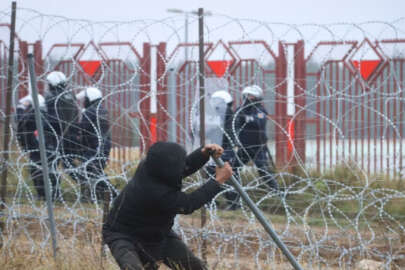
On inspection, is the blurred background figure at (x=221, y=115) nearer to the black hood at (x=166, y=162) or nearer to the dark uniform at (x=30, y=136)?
the dark uniform at (x=30, y=136)

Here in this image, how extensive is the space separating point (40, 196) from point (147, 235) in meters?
4.46

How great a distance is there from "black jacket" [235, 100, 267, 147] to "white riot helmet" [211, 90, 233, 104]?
223 millimetres

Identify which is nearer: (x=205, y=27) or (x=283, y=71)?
(x=205, y=27)

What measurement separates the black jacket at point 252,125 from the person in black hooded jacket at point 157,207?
14.3 feet

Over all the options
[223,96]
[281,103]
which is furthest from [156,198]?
[281,103]

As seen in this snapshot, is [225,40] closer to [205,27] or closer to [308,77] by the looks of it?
[308,77]

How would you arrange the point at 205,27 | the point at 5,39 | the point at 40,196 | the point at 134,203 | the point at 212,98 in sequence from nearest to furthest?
the point at 134,203 → the point at 205,27 → the point at 40,196 → the point at 212,98 → the point at 5,39

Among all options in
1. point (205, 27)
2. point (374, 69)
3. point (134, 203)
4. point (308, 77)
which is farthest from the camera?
point (308, 77)

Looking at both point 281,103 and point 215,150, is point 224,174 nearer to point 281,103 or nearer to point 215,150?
point 215,150

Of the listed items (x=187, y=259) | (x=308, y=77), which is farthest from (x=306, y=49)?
(x=187, y=259)

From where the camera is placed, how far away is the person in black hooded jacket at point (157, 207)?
13.8 feet

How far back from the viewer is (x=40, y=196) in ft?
28.1

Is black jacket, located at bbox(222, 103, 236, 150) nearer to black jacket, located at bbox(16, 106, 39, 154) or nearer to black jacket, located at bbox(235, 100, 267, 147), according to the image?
black jacket, located at bbox(235, 100, 267, 147)

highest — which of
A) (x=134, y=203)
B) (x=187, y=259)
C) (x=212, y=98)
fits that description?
(x=212, y=98)
